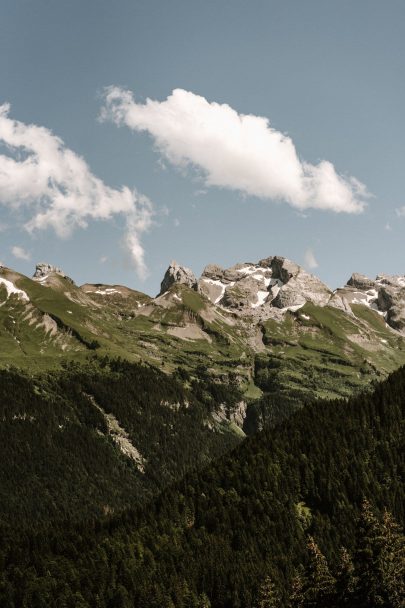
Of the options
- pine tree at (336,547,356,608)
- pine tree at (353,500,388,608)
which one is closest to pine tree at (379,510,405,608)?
pine tree at (353,500,388,608)

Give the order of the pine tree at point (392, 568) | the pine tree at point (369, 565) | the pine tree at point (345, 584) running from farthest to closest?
the pine tree at point (345, 584) < the pine tree at point (369, 565) < the pine tree at point (392, 568)

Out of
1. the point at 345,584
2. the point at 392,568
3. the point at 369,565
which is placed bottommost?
the point at 345,584

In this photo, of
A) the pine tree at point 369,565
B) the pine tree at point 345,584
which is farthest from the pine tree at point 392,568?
the pine tree at point 345,584

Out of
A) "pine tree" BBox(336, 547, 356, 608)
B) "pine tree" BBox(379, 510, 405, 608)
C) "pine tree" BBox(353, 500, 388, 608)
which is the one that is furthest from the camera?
"pine tree" BBox(336, 547, 356, 608)

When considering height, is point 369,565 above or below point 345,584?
above

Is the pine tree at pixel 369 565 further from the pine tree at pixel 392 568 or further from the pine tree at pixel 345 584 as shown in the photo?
the pine tree at pixel 345 584

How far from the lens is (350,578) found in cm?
8631

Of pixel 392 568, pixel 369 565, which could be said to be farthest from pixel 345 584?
pixel 392 568

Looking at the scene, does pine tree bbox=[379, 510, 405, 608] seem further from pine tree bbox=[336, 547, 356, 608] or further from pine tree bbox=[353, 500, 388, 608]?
pine tree bbox=[336, 547, 356, 608]

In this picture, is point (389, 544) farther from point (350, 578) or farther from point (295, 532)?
point (295, 532)

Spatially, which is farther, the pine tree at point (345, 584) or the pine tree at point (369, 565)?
the pine tree at point (345, 584)

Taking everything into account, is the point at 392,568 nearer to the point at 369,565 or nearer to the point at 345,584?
the point at 369,565

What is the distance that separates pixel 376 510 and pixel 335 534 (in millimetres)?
15755

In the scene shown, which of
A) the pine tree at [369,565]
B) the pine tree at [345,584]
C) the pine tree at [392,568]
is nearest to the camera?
the pine tree at [392,568]
